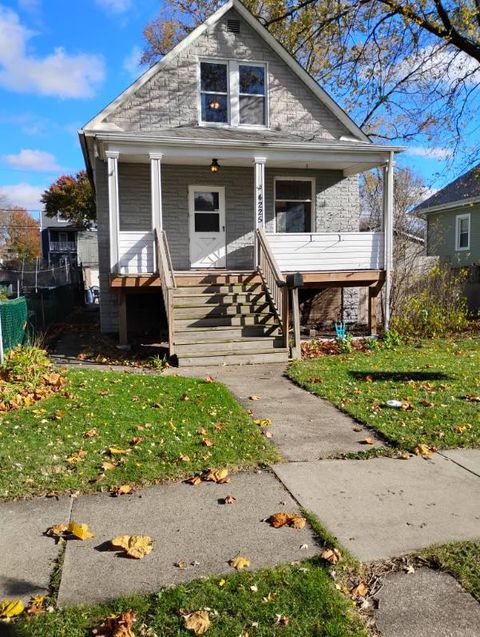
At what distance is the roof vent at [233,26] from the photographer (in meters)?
13.8

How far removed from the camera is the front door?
13.8 metres

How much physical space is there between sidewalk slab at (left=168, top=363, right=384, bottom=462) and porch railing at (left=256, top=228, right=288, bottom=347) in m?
1.45

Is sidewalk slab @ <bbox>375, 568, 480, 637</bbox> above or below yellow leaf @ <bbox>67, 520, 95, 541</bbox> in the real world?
below

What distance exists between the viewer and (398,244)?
51.3 feet

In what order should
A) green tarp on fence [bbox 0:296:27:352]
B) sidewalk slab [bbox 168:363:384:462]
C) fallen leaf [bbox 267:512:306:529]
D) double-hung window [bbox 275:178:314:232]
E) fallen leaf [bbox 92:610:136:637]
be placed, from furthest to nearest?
1. double-hung window [bbox 275:178:314:232]
2. green tarp on fence [bbox 0:296:27:352]
3. sidewalk slab [bbox 168:363:384:462]
4. fallen leaf [bbox 267:512:306:529]
5. fallen leaf [bbox 92:610:136:637]

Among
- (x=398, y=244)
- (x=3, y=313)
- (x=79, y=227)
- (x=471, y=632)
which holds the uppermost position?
(x=79, y=227)

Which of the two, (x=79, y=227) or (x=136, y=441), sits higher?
(x=79, y=227)

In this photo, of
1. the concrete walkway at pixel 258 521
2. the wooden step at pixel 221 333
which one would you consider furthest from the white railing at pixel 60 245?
A: the concrete walkway at pixel 258 521

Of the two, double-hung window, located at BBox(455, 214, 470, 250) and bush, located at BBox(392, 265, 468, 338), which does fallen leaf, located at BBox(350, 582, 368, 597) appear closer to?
bush, located at BBox(392, 265, 468, 338)

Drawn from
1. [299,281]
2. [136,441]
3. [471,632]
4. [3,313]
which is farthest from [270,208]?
[471,632]

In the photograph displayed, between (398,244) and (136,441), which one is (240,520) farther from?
(398,244)

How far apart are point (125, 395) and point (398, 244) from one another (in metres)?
11.2

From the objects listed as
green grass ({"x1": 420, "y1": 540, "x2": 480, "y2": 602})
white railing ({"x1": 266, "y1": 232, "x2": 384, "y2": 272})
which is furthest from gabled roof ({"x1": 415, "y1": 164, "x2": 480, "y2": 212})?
green grass ({"x1": 420, "y1": 540, "x2": 480, "y2": 602})

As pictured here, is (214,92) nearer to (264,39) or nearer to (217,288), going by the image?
(264,39)
